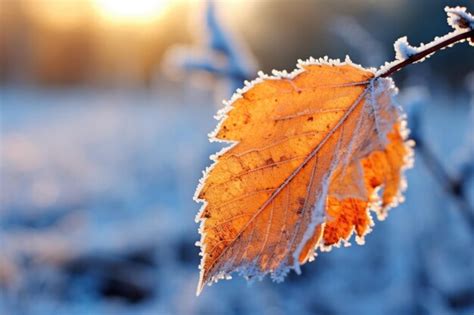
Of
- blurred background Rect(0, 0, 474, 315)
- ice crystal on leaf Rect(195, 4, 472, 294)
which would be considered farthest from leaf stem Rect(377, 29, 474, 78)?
blurred background Rect(0, 0, 474, 315)

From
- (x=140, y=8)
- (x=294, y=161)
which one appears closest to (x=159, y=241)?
(x=294, y=161)

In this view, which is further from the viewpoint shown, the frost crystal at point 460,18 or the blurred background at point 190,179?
the blurred background at point 190,179

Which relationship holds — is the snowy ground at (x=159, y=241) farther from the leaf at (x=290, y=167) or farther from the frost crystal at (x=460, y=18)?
the frost crystal at (x=460, y=18)

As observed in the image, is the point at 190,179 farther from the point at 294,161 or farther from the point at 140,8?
the point at 140,8

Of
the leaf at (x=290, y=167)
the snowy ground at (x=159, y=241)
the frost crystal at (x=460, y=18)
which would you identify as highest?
the snowy ground at (x=159, y=241)

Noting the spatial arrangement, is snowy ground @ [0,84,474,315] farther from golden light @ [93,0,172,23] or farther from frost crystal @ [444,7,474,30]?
golden light @ [93,0,172,23]

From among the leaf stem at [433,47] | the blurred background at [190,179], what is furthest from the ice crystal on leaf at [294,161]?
the blurred background at [190,179]

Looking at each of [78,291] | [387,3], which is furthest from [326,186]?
[387,3]

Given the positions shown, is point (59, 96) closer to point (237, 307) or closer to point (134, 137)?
point (134, 137)
